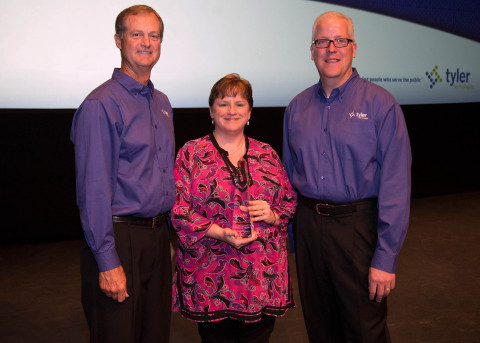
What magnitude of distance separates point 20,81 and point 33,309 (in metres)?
1.83

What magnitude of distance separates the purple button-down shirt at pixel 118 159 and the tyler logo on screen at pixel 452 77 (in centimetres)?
477

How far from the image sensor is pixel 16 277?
150 inches

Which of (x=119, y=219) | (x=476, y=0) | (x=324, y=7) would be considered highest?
(x=476, y=0)

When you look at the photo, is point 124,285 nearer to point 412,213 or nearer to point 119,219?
point 119,219

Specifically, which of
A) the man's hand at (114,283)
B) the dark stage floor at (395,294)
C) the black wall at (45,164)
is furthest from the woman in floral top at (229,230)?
the black wall at (45,164)

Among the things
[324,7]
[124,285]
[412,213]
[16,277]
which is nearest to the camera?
[124,285]

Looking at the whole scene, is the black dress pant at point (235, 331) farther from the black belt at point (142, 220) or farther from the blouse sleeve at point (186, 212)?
the black belt at point (142, 220)

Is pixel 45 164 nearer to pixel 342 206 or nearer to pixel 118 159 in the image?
pixel 118 159

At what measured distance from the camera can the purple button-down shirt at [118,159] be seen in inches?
63.7

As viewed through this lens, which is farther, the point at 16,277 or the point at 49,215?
the point at 49,215

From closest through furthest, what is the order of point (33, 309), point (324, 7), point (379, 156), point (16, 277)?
1. point (379, 156)
2. point (33, 309)
3. point (16, 277)
4. point (324, 7)

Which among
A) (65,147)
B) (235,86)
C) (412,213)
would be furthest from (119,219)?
(412,213)

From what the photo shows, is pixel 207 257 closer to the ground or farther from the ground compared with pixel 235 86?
closer to the ground

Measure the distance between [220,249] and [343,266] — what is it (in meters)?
0.51
